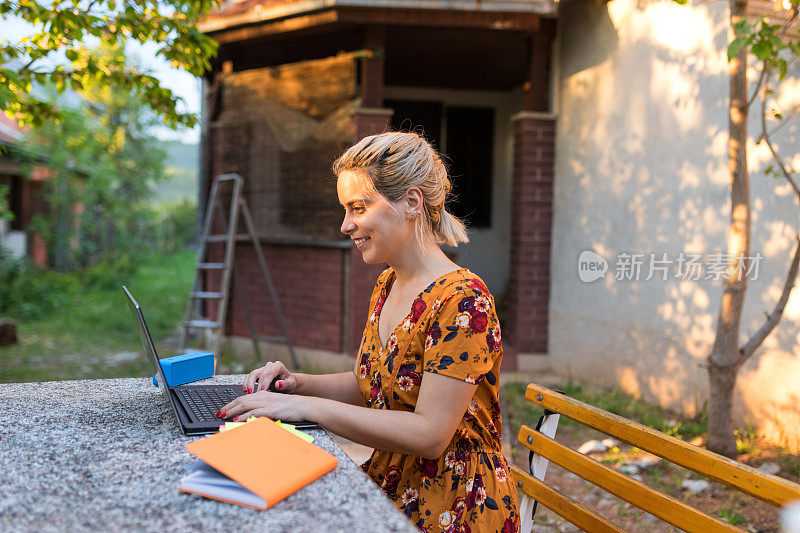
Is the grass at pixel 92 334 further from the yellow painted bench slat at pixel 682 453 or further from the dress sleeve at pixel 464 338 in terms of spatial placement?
the dress sleeve at pixel 464 338

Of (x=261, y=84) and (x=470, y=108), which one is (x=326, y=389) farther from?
(x=470, y=108)

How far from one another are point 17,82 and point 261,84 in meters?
3.71

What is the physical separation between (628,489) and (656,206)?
4129 millimetres

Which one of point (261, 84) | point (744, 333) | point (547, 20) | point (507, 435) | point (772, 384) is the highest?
point (547, 20)

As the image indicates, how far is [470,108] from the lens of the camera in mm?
9008

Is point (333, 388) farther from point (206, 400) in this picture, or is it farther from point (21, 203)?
point (21, 203)

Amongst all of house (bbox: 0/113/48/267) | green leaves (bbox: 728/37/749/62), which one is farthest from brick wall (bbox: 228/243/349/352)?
house (bbox: 0/113/48/267)

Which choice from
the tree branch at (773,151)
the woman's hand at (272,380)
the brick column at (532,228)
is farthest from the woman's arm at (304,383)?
the brick column at (532,228)

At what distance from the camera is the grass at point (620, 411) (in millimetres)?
4770

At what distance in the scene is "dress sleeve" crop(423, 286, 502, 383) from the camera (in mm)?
1627

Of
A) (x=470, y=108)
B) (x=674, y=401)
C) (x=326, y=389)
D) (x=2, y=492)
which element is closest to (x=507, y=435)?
(x=674, y=401)

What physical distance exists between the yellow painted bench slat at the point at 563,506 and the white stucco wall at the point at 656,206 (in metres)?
3.00

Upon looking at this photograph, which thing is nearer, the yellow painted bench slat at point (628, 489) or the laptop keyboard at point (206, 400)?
the yellow painted bench slat at point (628, 489)

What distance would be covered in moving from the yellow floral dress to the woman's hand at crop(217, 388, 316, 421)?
0.25 meters
